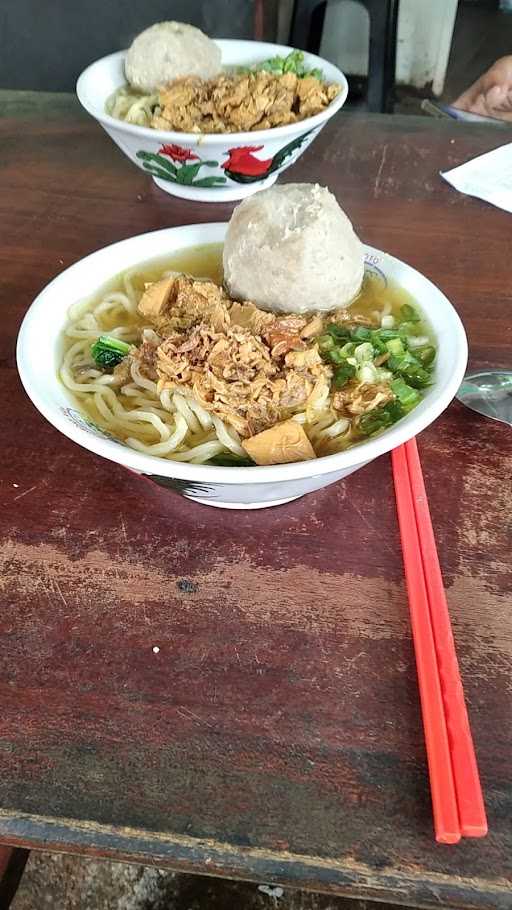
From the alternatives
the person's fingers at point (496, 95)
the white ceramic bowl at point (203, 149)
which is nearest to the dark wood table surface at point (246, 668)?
the white ceramic bowl at point (203, 149)

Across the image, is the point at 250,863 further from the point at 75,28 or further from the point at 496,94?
the point at 75,28

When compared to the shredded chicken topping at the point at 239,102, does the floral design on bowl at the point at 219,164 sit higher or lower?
lower

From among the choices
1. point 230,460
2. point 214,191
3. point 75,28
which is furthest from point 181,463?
point 75,28

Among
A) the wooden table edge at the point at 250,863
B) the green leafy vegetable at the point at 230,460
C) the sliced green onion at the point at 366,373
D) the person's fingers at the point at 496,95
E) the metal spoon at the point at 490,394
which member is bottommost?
the wooden table edge at the point at 250,863

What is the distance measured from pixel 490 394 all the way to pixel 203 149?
2.63ft

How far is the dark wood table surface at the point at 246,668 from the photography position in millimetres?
655

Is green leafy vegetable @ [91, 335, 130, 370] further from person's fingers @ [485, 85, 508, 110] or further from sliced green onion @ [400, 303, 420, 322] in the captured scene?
person's fingers @ [485, 85, 508, 110]

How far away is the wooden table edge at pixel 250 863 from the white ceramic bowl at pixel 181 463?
1.15ft

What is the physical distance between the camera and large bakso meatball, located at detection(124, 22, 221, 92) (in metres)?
1.63

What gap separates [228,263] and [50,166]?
3.47 feet

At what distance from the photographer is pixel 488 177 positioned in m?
1.74

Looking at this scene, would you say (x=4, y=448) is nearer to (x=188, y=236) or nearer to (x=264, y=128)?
(x=188, y=236)

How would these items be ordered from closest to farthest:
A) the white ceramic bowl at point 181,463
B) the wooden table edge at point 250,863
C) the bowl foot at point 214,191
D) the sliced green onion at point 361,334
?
the wooden table edge at point 250,863, the white ceramic bowl at point 181,463, the sliced green onion at point 361,334, the bowl foot at point 214,191

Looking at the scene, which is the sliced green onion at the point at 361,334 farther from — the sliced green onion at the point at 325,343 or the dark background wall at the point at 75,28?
the dark background wall at the point at 75,28
